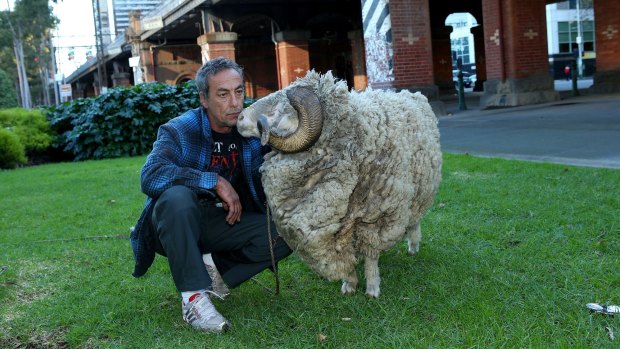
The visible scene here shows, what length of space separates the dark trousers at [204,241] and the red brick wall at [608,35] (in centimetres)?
1818

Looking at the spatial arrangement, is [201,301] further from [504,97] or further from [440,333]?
[504,97]

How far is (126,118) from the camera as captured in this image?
13.7 metres

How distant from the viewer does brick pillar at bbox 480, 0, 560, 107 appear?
15.8 meters

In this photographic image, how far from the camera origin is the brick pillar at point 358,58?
2492 cm

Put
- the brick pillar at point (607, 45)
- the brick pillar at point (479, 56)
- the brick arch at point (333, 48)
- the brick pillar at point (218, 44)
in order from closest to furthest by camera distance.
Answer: the brick pillar at point (607, 45), the brick pillar at point (218, 44), the brick arch at point (333, 48), the brick pillar at point (479, 56)

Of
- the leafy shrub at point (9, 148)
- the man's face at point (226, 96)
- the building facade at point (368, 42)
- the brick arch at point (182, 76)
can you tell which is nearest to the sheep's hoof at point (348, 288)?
the man's face at point (226, 96)

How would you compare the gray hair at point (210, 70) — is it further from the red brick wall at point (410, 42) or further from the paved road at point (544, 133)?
the red brick wall at point (410, 42)

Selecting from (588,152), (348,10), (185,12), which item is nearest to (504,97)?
(588,152)

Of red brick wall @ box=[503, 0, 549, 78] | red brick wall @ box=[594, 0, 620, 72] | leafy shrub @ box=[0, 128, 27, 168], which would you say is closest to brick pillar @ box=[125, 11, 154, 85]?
→ leafy shrub @ box=[0, 128, 27, 168]

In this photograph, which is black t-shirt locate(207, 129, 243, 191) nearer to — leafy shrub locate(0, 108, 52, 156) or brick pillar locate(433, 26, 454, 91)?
leafy shrub locate(0, 108, 52, 156)

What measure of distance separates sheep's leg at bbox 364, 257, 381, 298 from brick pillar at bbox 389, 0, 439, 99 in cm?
1165

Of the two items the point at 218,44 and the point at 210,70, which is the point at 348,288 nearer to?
the point at 210,70

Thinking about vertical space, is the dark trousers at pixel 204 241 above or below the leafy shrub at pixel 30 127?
below

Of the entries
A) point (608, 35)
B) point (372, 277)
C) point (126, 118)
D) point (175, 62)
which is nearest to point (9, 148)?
point (126, 118)
